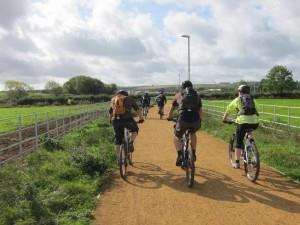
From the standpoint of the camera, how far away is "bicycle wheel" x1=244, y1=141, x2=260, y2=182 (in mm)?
8969

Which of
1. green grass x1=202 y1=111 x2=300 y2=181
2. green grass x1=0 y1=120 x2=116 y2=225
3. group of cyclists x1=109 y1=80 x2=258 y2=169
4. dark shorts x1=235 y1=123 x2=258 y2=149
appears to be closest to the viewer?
green grass x1=0 y1=120 x2=116 y2=225

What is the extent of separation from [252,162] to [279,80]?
13140 cm

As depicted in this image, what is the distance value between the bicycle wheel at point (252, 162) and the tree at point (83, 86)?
128059 millimetres

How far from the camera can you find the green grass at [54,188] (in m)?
6.67

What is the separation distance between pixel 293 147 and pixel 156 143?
15.2ft

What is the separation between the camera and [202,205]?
7473 mm

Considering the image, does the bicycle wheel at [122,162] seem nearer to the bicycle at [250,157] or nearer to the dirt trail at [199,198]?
the dirt trail at [199,198]

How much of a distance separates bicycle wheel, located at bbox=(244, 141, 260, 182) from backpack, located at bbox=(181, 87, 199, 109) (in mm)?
1318

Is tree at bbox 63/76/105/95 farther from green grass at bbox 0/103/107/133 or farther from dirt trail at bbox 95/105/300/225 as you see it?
dirt trail at bbox 95/105/300/225

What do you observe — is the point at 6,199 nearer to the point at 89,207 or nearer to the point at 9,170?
the point at 89,207

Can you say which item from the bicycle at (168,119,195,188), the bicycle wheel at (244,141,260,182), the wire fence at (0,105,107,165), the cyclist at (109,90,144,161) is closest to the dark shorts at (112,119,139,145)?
the cyclist at (109,90,144,161)

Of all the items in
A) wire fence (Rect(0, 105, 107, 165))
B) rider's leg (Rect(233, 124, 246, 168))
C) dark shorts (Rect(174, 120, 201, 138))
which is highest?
dark shorts (Rect(174, 120, 201, 138))

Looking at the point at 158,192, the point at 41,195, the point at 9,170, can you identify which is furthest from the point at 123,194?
the point at 9,170

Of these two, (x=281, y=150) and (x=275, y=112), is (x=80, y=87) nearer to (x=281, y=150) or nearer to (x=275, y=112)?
(x=275, y=112)
